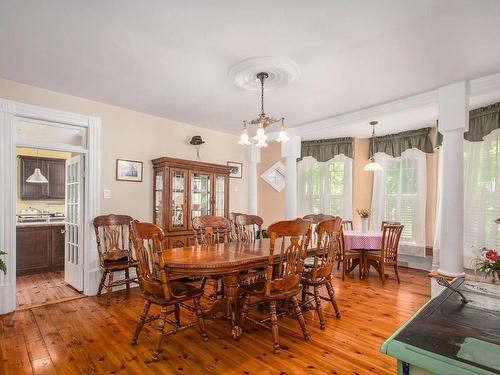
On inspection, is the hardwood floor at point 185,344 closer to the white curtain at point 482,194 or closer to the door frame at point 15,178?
the door frame at point 15,178

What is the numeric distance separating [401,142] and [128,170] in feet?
15.1

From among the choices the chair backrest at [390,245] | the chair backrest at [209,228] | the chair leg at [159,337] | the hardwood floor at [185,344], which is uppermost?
the chair backrest at [209,228]

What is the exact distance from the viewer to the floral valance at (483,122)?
12.3 feet

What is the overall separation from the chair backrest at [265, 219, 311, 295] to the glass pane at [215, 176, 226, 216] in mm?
2376

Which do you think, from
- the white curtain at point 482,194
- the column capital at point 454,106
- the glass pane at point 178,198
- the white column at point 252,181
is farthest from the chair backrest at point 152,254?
the white curtain at point 482,194

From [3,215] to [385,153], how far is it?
5699mm

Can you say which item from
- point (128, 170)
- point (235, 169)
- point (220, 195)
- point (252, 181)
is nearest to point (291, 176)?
point (252, 181)

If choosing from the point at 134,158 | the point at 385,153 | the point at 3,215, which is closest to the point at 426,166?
the point at 385,153

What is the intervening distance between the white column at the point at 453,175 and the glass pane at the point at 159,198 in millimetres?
3517

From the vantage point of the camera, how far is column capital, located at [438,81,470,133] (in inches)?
118

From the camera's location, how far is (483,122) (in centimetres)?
389

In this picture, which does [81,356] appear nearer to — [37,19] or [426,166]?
[37,19]

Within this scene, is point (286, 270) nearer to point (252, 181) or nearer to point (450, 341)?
point (450, 341)

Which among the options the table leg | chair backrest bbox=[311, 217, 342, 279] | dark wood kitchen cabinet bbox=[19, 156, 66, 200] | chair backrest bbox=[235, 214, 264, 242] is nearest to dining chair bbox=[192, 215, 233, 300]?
chair backrest bbox=[235, 214, 264, 242]
